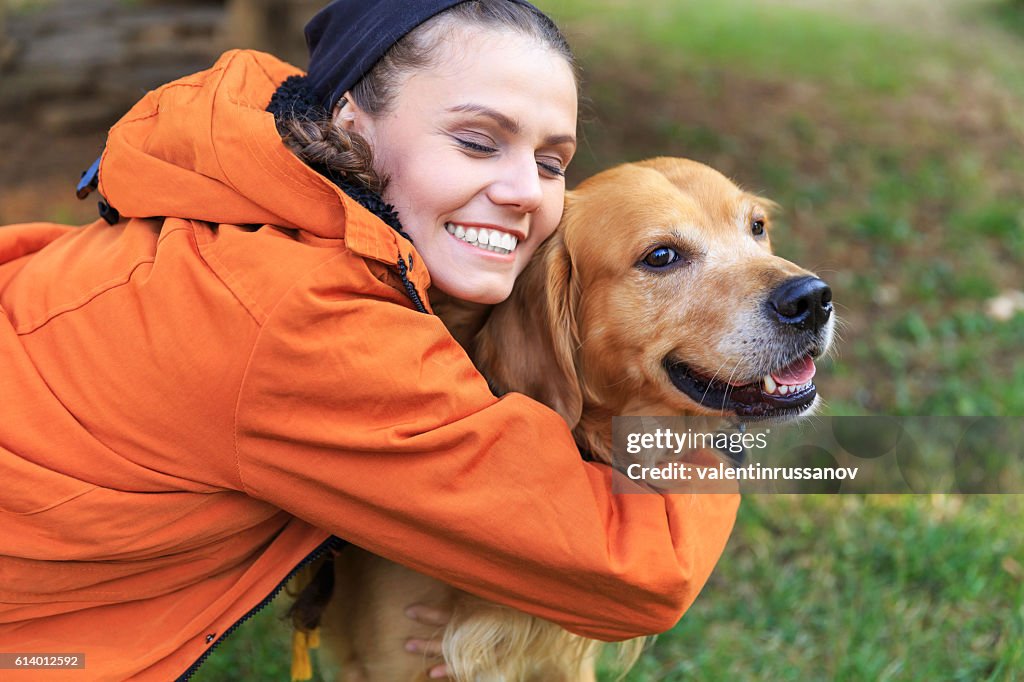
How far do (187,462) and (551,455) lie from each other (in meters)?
0.81

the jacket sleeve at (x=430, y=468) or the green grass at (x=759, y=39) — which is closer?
the jacket sleeve at (x=430, y=468)

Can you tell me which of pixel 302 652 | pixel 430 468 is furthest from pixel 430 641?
pixel 430 468

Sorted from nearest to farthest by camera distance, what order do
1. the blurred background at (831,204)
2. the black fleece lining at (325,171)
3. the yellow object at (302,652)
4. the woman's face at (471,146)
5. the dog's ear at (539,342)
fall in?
1. the black fleece lining at (325,171)
2. the woman's face at (471,146)
3. the dog's ear at (539,342)
4. the yellow object at (302,652)
5. the blurred background at (831,204)

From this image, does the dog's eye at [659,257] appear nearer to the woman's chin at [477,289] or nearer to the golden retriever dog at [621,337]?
the golden retriever dog at [621,337]

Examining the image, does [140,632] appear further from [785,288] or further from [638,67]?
Result: [638,67]

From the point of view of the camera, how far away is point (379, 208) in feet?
7.25

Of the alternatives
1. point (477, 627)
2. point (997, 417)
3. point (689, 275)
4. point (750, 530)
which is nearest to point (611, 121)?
point (997, 417)

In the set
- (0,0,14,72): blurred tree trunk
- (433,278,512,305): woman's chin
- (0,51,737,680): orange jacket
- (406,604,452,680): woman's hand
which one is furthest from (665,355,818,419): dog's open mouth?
(0,0,14,72): blurred tree trunk

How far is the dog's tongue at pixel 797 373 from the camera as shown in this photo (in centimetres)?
246

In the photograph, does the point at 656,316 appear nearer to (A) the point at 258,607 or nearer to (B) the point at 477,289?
(B) the point at 477,289

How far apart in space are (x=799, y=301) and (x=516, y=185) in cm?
77

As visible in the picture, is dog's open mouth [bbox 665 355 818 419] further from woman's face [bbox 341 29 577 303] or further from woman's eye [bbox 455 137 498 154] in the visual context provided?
woman's eye [bbox 455 137 498 154]

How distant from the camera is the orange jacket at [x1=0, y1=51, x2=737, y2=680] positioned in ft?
6.48

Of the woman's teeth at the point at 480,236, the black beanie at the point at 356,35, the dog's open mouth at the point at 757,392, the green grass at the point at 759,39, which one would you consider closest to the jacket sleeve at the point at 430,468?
the woman's teeth at the point at 480,236
